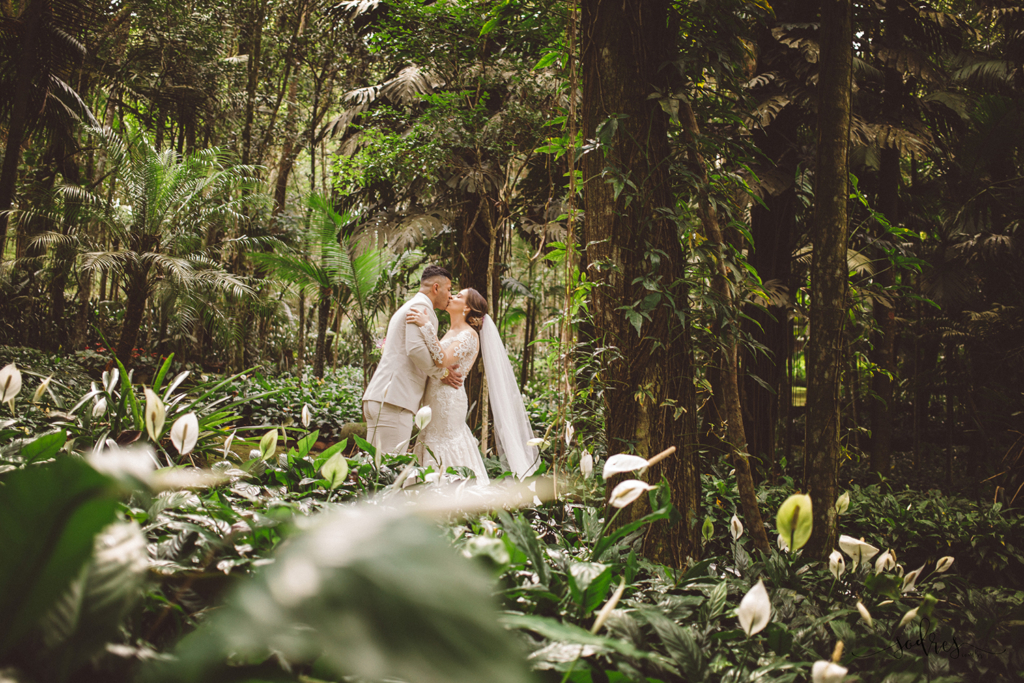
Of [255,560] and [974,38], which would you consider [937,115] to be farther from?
[255,560]

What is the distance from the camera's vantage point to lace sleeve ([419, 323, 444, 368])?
4391 millimetres

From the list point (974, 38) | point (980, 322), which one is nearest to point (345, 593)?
point (980, 322)

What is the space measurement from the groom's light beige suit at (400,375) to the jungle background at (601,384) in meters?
1.24

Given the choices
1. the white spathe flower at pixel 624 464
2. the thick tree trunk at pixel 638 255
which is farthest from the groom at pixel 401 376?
the white spathe flower at pixel 624 464

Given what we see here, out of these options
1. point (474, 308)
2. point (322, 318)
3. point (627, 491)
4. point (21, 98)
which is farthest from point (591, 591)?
point (322, 318)

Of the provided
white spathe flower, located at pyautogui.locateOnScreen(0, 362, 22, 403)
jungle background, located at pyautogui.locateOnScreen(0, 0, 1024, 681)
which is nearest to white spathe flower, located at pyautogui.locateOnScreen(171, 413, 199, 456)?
jungle background, located at pyautogui.locateOnScreen(0, 0, 1024, 681)

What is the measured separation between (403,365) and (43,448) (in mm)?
3164

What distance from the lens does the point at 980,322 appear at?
4.98 m

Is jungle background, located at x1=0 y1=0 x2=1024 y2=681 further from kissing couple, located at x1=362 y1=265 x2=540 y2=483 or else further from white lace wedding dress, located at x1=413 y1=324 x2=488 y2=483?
white lace wedding dress, located at x1=413 y1=324 x2=488 y2=483

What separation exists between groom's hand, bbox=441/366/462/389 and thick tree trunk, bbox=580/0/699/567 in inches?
108

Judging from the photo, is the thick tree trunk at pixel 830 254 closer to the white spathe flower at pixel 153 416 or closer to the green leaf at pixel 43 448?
the white spathe flower at pixel 153 416

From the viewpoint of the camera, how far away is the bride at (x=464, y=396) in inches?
177

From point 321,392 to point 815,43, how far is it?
25.4 feet

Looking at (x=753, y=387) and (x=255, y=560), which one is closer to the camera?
(x=255, y=560)
